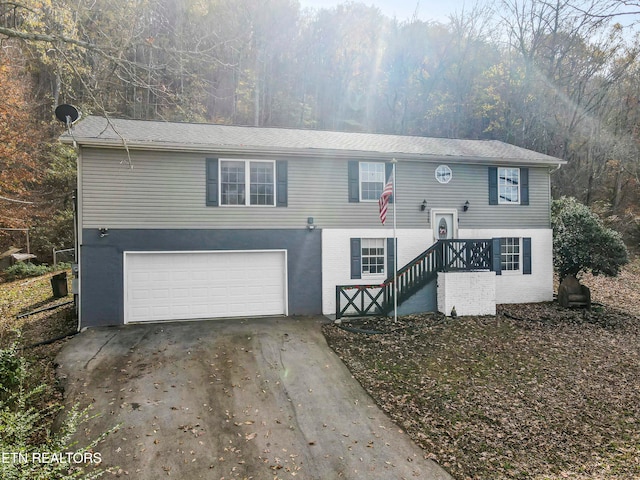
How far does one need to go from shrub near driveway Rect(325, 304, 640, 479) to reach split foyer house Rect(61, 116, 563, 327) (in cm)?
171

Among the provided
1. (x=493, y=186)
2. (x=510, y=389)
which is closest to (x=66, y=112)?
(x=510, y=389)

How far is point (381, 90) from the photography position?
28.1 meters

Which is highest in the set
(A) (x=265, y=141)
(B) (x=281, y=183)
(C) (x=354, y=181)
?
(A) (x=265, y=141)

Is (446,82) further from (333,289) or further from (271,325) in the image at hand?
(271,325)

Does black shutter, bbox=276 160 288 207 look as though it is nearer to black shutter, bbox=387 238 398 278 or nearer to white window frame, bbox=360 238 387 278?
white window frame, bbox=360 238 387 278

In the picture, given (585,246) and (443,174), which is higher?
(443,174)

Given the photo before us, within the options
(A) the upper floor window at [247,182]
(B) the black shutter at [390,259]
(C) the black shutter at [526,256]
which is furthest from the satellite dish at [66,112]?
(C) the black shutter at [526,256]

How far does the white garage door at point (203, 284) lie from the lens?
10188 millimetres

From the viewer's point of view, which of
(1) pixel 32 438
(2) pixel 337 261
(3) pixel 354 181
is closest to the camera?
(1) pixel 32 438

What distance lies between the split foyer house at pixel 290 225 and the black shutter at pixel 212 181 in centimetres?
3

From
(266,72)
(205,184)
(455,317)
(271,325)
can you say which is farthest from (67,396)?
(266,72)

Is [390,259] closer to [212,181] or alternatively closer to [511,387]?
[511,387]

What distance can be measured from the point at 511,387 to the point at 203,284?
796cm

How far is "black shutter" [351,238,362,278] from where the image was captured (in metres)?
11.6
